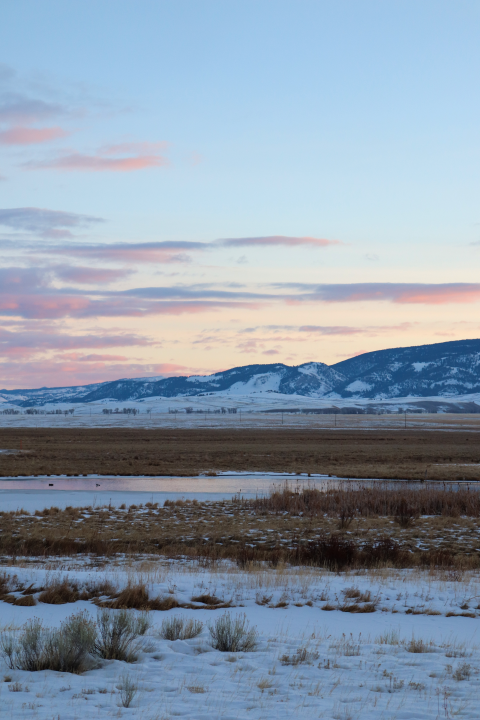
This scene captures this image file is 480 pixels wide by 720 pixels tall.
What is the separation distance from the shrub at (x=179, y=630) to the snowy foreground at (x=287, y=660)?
12cm

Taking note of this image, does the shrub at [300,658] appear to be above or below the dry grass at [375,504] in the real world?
above

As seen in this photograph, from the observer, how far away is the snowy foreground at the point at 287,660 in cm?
569

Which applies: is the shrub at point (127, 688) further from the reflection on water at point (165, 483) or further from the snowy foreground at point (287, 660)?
the reflection on water at point (165, 483)

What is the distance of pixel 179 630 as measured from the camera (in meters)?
7.92

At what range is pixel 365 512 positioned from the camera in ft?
76.1

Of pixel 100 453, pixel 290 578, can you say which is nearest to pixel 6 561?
pixel 290 578

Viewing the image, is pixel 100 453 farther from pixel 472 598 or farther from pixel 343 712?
pixel 343 712

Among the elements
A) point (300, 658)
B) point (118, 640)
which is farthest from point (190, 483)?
point (300, 658)

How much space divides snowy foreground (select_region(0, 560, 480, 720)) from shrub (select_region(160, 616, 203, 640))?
119mm

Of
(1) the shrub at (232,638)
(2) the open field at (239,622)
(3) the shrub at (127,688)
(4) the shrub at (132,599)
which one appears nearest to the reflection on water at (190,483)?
(2) the open field at (239,622)

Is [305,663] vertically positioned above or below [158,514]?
above

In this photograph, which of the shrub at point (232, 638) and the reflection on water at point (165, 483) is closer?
the shrub at point (232, 638)

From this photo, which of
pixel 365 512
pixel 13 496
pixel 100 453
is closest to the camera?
pixel 365 512

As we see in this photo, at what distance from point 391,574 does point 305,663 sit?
591 cm
